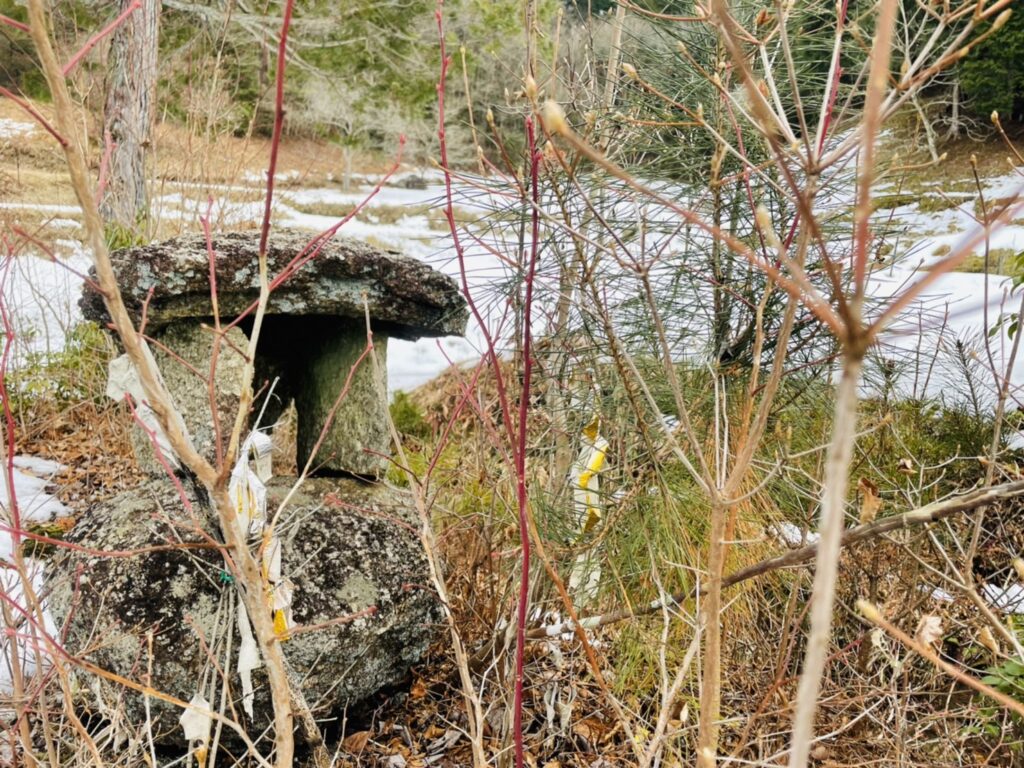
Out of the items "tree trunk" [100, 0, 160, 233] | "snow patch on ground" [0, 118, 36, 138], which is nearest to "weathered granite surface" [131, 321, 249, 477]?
"tree trunk" [100, 0, 160, 233]

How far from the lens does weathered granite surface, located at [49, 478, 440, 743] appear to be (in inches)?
83.5

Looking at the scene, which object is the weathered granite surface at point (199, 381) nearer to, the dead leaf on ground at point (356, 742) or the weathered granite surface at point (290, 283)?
the weathered granite surface at point (290, 283)

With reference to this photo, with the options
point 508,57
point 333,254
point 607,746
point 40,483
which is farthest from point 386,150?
point 607,746

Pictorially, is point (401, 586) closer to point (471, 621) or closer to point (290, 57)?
point (471, 621)

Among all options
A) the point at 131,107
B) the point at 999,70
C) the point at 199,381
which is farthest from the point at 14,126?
the point at 999,70

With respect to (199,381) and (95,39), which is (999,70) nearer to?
(199,381)

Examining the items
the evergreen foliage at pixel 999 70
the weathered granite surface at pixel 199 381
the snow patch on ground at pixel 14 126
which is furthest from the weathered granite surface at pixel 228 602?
the snow patch on ground at pixel 14 126

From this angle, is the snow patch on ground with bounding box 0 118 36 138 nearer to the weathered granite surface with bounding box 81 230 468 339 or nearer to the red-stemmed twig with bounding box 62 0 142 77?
the weathered granite surface with bounding box 81 230 468 339

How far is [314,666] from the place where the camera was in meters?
2.15

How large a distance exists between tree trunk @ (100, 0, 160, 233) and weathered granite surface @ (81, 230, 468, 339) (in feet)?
8.31

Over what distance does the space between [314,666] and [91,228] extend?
1.73m

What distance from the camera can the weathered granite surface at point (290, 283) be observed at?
93.7 inches

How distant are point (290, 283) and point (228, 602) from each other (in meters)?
1.04

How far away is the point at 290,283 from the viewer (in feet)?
8.37
